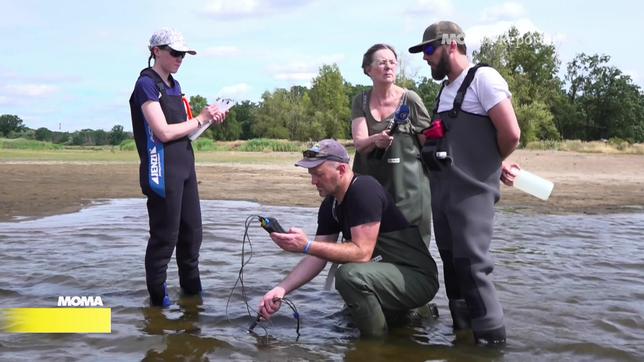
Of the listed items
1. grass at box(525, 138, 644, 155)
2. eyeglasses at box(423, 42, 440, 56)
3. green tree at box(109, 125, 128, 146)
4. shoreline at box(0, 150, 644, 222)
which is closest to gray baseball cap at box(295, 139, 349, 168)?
eyeglasses at box(423, 42, 440, 56)

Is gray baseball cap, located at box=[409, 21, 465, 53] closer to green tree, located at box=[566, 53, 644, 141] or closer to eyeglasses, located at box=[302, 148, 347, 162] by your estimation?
eyeglasses, located at box=[302, 148, 347, 162]

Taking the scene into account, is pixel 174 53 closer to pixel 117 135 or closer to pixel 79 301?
pixel 79 301

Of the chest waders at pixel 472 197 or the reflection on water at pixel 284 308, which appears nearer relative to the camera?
the chest waders at pixel 472 197

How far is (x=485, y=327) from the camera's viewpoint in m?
4.44

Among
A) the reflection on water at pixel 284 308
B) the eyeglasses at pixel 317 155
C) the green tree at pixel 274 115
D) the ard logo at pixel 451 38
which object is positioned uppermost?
the green tree at pixel 274 115

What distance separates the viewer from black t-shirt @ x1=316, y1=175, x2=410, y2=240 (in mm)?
4504

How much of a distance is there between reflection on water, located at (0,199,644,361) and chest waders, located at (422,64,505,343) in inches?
12.3

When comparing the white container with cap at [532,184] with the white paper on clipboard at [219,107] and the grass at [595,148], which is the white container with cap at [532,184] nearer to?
the white paper on clipboard at [219,107]

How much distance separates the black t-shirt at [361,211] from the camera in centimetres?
450

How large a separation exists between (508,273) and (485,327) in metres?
2.75

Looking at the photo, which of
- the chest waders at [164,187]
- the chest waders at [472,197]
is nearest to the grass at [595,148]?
the chest waders at [472,197]

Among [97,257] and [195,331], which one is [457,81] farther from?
[97,257]

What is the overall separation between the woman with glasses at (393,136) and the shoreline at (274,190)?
7.95 meters

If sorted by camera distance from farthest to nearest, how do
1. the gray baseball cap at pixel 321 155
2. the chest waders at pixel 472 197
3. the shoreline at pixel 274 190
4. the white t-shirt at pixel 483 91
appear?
the shoreline at pixel 274 190 < the gray baseball cap at pixel 321 155 < the chest waders at pixel 472 197 < the white t-shirt at pixel 483 91
